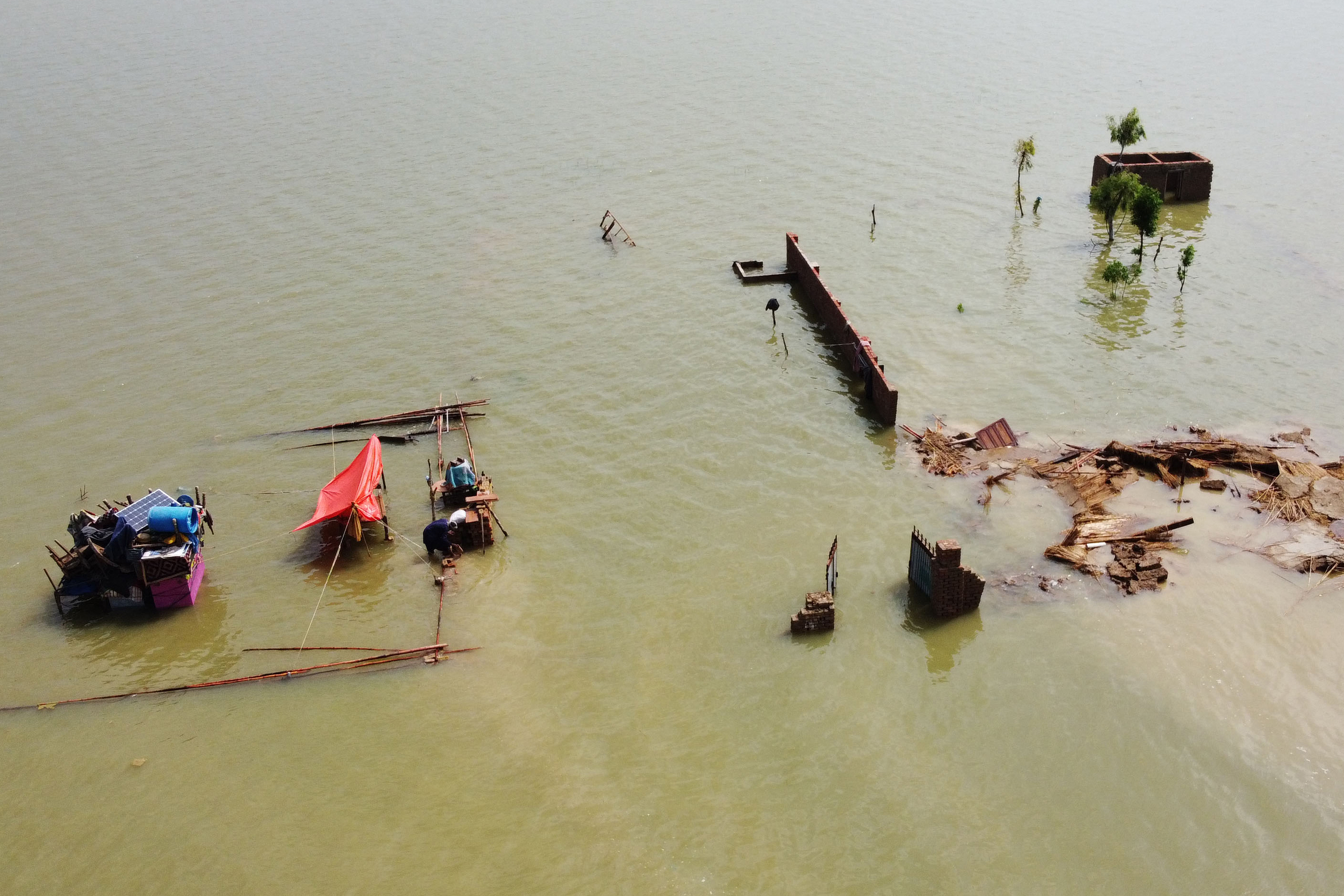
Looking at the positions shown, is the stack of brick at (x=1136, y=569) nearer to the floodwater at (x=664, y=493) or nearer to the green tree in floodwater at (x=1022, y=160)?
the floodwater at (x=664, y=493)

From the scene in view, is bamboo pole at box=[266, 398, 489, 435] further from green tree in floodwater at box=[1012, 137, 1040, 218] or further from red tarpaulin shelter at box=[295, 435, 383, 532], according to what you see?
green tree in floodwater at box=[1012, 137, 1040, 218]

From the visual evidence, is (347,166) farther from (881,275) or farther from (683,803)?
(683,803)

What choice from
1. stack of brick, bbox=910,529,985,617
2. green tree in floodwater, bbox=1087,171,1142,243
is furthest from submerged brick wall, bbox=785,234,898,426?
green tree in floodwater, bbox=1087,171,1142,243

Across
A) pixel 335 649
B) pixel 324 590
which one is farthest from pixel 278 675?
pixel 324 590

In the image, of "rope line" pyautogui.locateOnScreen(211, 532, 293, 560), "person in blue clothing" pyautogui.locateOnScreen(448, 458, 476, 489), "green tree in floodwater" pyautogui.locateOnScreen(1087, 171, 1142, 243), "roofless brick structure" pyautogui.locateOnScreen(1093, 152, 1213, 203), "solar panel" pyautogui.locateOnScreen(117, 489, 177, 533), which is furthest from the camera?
"roofless brick structure" pyautogui.locateOnScreen(1093, 152, 1213, 203)

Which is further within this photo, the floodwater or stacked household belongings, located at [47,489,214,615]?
stacked household belongings, located at [47,489,214,615]

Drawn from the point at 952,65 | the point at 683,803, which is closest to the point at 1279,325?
the point at 683,803

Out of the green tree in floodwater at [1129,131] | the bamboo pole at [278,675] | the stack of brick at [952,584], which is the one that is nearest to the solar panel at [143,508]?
the bamboo pole at [278,675]

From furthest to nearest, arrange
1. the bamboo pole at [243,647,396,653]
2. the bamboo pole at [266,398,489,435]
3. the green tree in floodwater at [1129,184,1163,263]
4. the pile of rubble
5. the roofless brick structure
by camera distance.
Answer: the roofless brick structure, the green tree in floodwater at [1129,184,1163,263], the bamboo pole at [266,398,489,435], the pile of rubble, the bamboo pole at [243,647,396,653]
